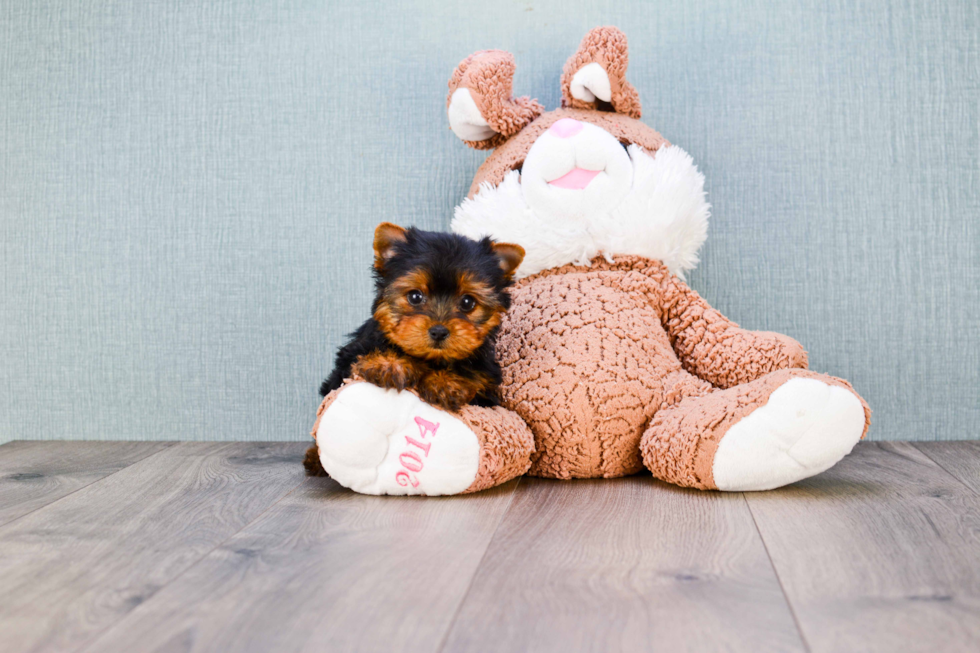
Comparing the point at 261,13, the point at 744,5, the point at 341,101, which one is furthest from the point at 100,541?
the point at 744,5

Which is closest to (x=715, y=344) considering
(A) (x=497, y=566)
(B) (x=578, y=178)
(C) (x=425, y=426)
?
(B) (x=578, y=178)

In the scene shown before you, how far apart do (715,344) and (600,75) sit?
688mm

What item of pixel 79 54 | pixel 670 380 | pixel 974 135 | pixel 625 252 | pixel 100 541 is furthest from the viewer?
pixel 79 54

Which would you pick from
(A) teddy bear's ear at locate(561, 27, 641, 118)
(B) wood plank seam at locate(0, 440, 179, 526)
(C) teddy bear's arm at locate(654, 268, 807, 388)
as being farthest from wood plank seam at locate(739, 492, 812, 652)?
(B) wood plank seam at locate(0, 440, 179, 526)

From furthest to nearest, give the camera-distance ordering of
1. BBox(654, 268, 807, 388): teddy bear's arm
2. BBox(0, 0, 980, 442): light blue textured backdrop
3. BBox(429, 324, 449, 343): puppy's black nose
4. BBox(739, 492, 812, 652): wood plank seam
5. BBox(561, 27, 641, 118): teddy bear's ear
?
BBox(0, 0, 980, 442): light blue textured backdrop → BBox(561, 27, 641, 118): teddy bear's ear → BBox(654, 268, 807, 388): teddy bear's arm → BBox(429, 324, 449, 343): puppy's black nose → BBox(739, 492, 812, 652): wood plank seam

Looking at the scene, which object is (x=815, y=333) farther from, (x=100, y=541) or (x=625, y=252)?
(x=100, y=541)

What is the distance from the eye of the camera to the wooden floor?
0.81 m

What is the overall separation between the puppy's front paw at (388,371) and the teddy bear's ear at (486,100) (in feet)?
2.30

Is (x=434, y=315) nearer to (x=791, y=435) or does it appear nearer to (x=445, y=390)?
(x=445, y=390)

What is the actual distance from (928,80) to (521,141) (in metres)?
1.17

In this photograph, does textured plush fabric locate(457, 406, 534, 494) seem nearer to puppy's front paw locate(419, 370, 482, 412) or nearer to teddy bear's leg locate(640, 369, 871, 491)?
puppy's front paw locate(419, 370, 482, 412)

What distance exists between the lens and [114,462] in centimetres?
182

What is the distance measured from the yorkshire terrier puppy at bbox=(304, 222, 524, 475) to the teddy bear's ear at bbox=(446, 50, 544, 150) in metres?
0.46

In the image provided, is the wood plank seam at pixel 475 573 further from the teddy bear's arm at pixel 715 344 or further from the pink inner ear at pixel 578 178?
the pink inner ear at pixel 578 178
